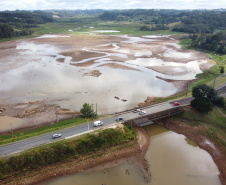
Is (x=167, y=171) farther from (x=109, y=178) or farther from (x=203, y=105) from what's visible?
(x=203, y=105)

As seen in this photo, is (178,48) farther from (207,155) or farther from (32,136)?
(32,136)

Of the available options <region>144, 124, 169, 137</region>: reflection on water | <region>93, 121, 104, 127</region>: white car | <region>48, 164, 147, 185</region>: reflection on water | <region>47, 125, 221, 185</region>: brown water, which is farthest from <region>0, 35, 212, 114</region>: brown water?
<region>48, 164, 147, 185</region>: reflection on water

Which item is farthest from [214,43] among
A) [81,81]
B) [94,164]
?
[94,164]

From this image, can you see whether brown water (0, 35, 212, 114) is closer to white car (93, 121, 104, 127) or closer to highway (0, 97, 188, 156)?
highway (0, 97, 188, 156)

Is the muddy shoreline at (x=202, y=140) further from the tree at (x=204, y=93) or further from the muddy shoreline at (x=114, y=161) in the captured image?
the tree at (x=204, y=93)

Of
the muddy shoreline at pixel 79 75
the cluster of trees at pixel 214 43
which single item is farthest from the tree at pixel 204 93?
the cluster of trees at pixel 214 43

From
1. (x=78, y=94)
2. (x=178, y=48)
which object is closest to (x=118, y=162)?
(x=78, y=94)
